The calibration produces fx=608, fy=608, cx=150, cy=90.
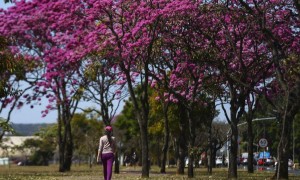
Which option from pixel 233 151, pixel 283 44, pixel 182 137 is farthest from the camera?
pixel 182 137

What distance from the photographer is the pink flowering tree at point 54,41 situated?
87.6ft

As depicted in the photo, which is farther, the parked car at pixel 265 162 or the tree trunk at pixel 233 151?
the parked car at pixel 265 162

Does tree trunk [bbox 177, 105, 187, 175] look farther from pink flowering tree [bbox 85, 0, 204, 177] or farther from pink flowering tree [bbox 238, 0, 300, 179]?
pink flowering tree [bbox 238, 0, 300, 179]

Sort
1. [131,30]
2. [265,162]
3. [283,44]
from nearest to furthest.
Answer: [283,44], [131,30], [265,162]

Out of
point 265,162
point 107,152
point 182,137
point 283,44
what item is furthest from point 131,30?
point 265,162

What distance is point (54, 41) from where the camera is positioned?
32406 millimetres

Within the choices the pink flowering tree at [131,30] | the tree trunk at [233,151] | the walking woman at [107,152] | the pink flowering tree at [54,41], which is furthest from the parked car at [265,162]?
the walking woman at [107,152]

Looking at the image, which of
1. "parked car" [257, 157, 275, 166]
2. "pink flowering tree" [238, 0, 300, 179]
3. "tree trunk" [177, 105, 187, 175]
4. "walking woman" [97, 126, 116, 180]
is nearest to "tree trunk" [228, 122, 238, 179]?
"pink flowering tree" [238, 0, 300, 179]

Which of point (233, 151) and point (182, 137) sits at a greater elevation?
point (182, 137)

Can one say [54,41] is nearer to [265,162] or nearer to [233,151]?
[233,151]

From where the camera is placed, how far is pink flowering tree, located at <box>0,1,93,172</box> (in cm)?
2670

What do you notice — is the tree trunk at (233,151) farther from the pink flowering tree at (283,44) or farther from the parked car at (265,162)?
the parked car at (265,162)

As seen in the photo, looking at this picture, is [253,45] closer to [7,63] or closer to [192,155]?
[192,155]

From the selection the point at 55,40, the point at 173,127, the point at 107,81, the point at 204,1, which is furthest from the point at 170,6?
the point at 173,127
